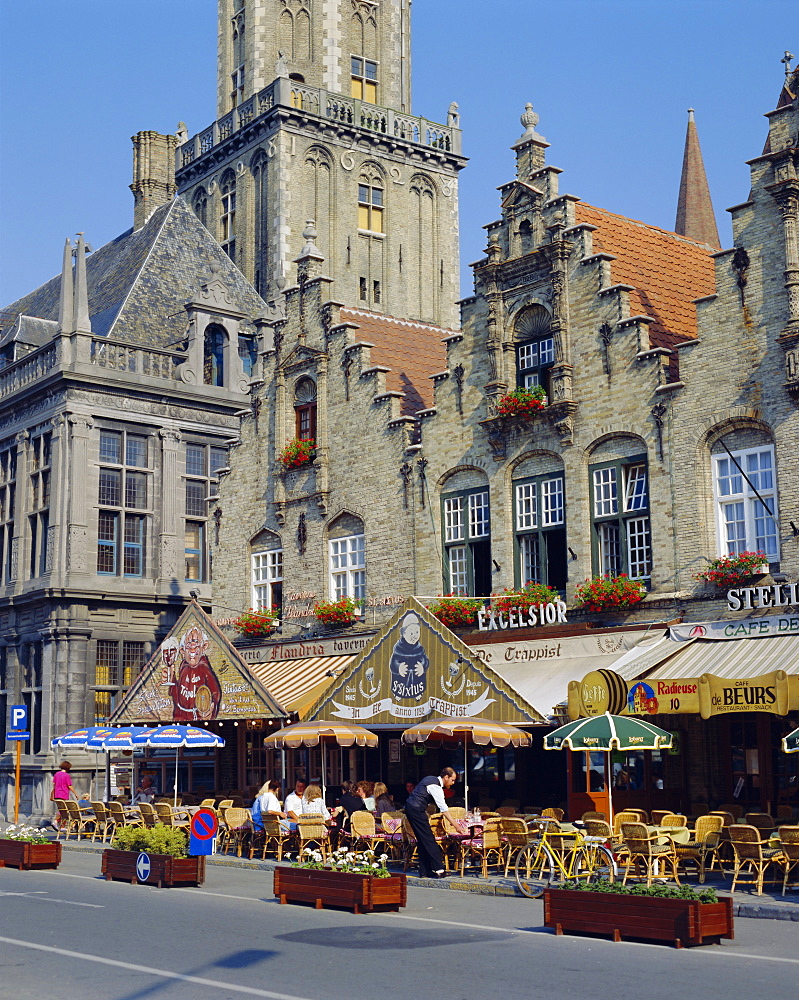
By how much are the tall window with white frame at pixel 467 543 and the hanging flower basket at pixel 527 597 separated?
1.29m

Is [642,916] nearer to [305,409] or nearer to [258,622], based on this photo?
[258,622]

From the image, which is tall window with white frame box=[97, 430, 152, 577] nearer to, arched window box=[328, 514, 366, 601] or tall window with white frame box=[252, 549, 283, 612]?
tall window with white frame box=[252, 549, 283, 612]

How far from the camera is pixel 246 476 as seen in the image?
3369 centimetres

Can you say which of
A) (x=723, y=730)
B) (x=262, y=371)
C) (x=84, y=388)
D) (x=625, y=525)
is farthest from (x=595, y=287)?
(x=84, y=388)

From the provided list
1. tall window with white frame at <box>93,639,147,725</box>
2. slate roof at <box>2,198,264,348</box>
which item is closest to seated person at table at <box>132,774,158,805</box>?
tall window with white frame at <box>93,639,147,725</box>

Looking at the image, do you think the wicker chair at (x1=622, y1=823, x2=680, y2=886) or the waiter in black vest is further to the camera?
the waiter in black vest

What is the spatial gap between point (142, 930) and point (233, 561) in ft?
64.8

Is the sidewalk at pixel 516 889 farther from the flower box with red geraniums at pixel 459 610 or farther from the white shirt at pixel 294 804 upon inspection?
the flower box with red geraniums at pixel 459 610

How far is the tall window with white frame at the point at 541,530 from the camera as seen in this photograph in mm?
25594

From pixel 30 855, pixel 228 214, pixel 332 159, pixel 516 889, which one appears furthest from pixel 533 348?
pixel 228 214

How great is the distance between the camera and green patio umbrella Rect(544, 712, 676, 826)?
18.8 m

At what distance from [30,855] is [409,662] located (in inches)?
295

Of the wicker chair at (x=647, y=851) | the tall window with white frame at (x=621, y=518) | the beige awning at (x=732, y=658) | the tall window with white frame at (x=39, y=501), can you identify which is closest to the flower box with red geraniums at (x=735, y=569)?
the beige awning at (x=732, y=658)

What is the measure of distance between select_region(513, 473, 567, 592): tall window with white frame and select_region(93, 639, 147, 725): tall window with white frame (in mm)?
16059
